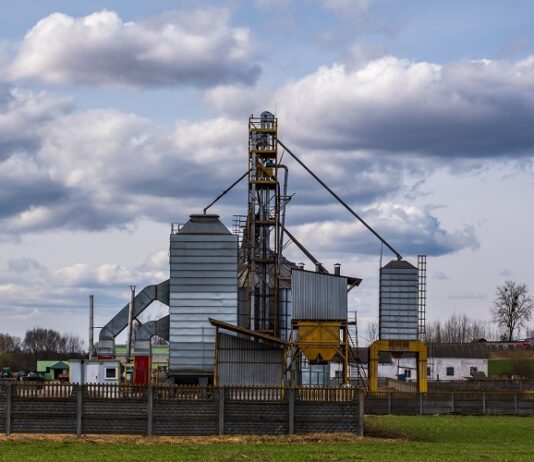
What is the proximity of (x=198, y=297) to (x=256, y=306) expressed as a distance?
305 inches

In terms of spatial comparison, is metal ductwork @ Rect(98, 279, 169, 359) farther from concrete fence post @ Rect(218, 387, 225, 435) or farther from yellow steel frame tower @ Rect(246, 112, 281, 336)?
concrete fence post @ Rect(218, 387, 225, 435)

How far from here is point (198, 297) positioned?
59.0 metres

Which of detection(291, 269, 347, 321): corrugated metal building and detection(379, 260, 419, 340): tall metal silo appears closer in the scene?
detection(291, 269, 347, 321): corrugated metal building

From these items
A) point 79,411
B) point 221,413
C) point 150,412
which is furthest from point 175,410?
point 79,411

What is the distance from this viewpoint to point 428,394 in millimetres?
61406

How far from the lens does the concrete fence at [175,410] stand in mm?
37625

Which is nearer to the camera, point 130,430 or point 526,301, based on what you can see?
point 130,430

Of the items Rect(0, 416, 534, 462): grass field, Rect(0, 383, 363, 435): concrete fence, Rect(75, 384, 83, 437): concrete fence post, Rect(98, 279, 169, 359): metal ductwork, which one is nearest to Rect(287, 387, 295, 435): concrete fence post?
Rect(0, 383, 363, 435): concrete fence

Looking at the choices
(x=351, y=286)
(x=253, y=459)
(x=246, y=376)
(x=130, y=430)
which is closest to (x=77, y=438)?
(x=130, y=430)

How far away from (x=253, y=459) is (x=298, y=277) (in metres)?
31.2

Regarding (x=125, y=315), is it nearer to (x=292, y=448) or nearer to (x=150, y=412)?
(x=150, y=412)

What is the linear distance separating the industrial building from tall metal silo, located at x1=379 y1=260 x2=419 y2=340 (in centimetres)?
6

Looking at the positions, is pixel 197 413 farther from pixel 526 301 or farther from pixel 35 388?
pixel 526 301

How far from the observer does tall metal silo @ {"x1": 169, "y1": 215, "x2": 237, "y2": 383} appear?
58.9 metres
